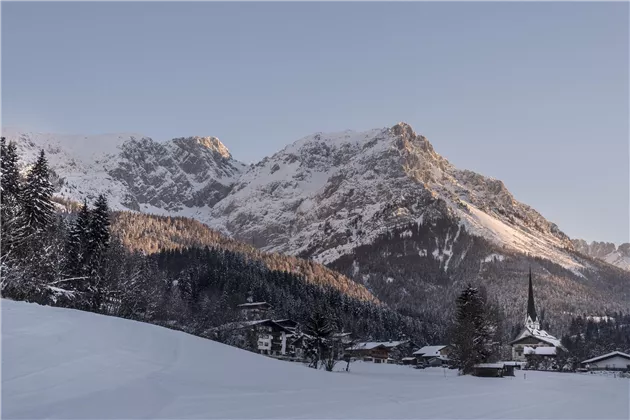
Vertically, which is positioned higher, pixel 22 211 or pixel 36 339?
pixel 22 211

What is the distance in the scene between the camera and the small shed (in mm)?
74375

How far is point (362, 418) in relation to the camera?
2250 cm

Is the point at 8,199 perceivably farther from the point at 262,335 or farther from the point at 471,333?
the point at 262,335

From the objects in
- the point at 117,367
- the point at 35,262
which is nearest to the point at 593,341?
the point at 35,262

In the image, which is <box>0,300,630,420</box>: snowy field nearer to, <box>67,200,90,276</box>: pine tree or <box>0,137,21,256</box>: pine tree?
<box>0,137,21,256</box>: pine tree

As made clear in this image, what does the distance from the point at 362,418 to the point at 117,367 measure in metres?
10.7

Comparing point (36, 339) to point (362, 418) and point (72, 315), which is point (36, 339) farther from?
point (362, 418)

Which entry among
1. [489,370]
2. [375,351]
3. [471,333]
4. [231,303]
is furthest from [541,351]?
[231,303]

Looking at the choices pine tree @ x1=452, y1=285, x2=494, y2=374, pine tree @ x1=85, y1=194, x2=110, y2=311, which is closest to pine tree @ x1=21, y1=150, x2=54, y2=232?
pine tree @ x1=85, y1=194, x2=110, y2=311

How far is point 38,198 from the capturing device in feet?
178

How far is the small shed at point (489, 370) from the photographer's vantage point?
74.4 metres

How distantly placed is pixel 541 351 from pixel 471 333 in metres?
60.3

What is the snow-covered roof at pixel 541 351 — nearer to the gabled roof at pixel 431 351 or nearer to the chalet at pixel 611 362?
the chalet at pixel 611 362

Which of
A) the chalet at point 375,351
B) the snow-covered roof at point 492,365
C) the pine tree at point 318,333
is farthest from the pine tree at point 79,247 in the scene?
the chalet at point 375,351
